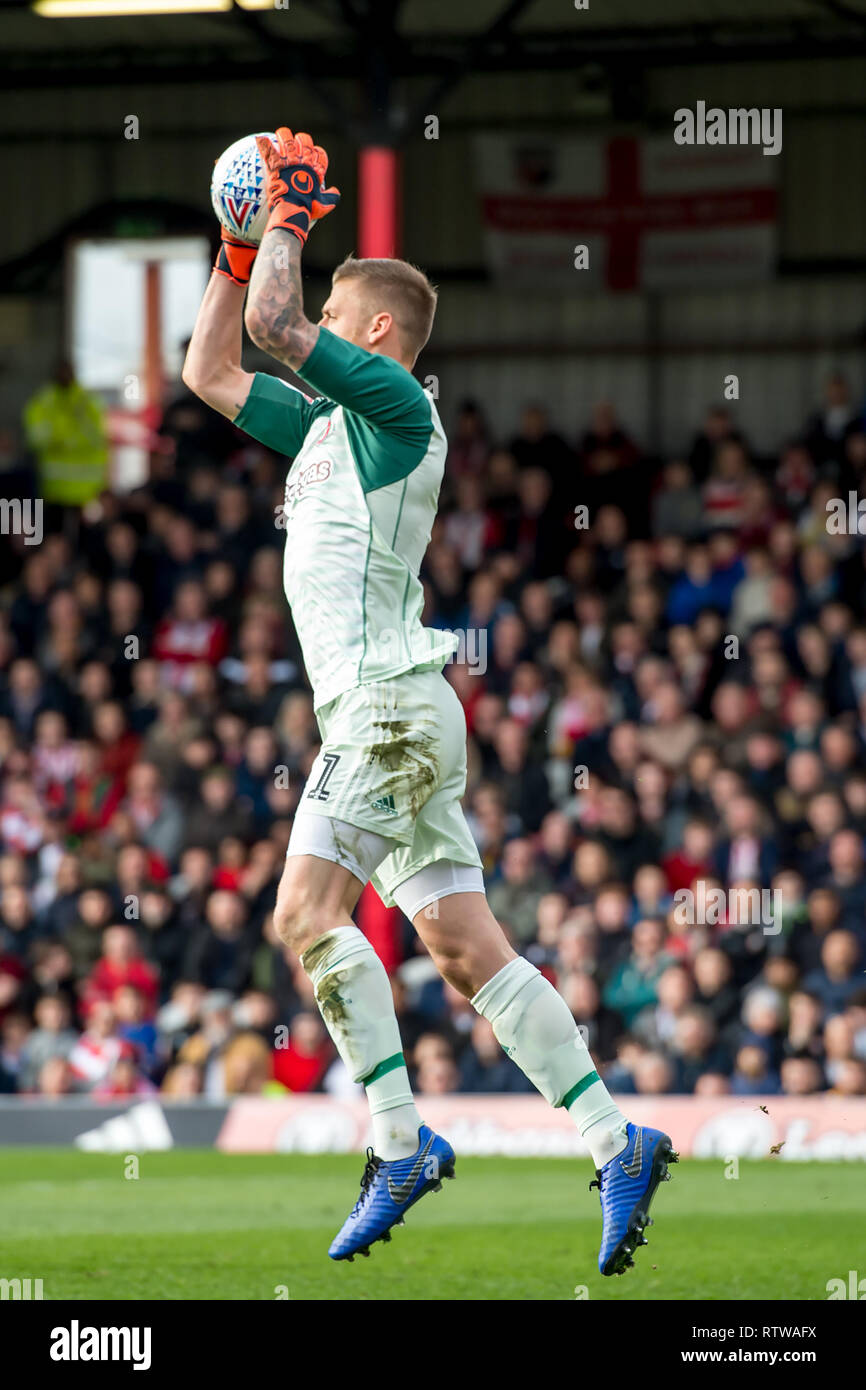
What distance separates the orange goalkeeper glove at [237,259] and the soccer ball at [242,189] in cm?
11

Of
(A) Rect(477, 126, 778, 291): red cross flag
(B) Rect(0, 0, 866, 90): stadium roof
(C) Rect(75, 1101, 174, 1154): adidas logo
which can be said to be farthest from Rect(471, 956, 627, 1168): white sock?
(A) Rect(477, 126, 778, 291): red cross flag

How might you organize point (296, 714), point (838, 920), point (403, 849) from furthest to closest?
point (296, 714)
point (838, 920)
point (403, 849)

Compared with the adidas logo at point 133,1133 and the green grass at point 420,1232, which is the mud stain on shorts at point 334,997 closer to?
the green grass at point 420,1232

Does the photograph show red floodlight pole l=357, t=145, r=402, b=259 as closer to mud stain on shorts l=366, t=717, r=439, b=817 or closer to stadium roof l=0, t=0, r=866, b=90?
stadium roof l=0, t=0, r=866, b=90

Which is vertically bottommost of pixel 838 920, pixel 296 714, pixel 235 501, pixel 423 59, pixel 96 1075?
pixel 96 1075

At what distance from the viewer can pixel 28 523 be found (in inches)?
711

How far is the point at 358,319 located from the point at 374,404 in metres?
0.46

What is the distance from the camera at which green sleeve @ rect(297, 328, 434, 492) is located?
16.7 ft

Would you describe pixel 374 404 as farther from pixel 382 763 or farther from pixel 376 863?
pixel 376 863

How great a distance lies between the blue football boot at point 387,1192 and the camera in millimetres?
5227

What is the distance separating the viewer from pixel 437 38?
17.7 meters
